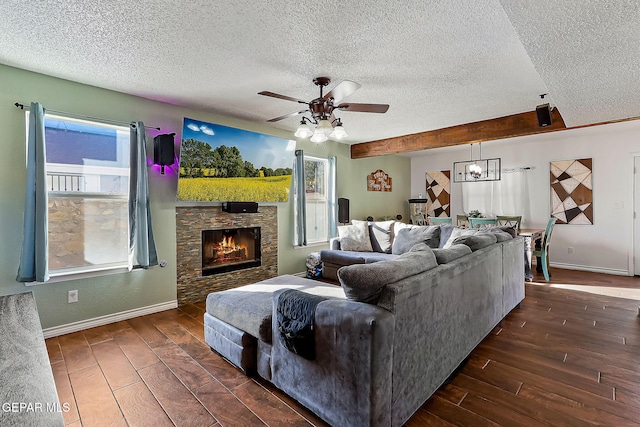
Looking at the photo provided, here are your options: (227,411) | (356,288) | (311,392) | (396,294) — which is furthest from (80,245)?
(396,294)

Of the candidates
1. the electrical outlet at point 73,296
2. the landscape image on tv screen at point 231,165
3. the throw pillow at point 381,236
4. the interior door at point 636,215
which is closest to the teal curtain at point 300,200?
the landscape image on tv screen at point 231,165

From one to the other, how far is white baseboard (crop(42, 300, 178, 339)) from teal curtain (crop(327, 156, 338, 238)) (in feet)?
9.71

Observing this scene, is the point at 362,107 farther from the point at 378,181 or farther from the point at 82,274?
the point at 378,181

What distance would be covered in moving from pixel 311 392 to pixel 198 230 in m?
2.85

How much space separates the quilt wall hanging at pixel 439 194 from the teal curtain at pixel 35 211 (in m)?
7.19

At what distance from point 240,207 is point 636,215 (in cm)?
642

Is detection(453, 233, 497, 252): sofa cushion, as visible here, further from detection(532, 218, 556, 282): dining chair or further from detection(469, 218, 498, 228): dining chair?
detection(532, 218, 556, 282): dining chair

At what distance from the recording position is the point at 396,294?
1598 millimetres

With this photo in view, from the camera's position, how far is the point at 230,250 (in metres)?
4.44

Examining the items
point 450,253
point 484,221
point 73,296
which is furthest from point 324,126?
point 484,221

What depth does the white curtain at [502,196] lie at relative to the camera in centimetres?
613

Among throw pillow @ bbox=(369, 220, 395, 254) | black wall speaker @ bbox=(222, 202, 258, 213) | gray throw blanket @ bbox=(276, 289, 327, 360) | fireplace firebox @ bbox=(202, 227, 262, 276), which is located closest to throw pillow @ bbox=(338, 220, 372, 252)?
throw pillow @ bbox=(369, 220, 395, 254)

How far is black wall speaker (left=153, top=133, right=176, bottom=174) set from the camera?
3.45m

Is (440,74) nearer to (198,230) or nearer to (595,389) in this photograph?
(595,389)
